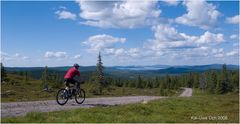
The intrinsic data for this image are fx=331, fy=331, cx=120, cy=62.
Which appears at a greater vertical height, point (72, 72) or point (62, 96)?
point (72, 72)

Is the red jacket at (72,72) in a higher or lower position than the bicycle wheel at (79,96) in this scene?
higher

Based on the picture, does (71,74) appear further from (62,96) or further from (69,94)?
(62,96)

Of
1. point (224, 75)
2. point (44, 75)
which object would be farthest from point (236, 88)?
point (44, 75)

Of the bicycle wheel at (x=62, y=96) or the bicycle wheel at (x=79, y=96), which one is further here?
the bicycle wheel at (x=79, y=96)

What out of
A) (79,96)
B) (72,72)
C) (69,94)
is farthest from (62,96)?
(72,72)

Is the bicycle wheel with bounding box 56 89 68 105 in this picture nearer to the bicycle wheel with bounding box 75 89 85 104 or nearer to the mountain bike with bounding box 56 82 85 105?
the mountain bike with bounding box 56 82 85 105

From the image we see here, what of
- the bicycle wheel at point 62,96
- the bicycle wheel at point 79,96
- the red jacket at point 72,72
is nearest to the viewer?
the red jacket at point 72,72

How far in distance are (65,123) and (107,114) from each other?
3.71m

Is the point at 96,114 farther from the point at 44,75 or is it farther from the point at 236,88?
the point at 236,88

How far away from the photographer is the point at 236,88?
170125mm

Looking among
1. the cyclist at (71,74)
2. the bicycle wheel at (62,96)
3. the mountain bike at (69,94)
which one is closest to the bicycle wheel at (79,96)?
the mountain bike at (69,94)

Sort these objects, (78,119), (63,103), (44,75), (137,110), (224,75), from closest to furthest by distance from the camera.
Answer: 1. (78,119)
2. (137,110)
3. (63,103)
4. (44,75)
5. (224,75)

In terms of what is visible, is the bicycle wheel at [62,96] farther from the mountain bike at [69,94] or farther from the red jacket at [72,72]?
the red jacket at [72,72]

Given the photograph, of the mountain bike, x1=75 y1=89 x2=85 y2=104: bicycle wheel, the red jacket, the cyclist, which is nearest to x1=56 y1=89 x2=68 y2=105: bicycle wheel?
the mountain bike
